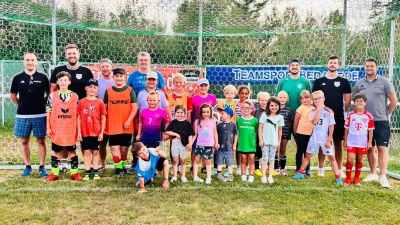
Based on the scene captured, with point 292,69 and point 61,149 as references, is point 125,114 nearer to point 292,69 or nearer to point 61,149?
point 61,149

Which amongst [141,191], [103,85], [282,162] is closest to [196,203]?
[141,191]

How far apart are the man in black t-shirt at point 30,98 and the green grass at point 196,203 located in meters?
0.73

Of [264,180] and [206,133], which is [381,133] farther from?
[206,133]

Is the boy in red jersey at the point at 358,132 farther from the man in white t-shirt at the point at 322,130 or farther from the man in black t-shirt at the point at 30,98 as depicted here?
the man in black t-shirt at the point at 30,98

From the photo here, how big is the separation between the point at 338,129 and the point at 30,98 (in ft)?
14.8

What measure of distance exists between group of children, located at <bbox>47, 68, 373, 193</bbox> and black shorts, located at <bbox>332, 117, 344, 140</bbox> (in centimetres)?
25

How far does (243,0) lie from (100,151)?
4555 millimetres

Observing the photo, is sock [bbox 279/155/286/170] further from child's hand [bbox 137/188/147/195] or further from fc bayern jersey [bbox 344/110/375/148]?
child's hand [bbox 137/188/147/195]

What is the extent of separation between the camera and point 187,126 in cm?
464

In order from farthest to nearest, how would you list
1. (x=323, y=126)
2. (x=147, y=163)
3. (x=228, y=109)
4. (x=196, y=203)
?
(x=228, y=109) < (x=323, y=126) < (x=147, y=163) < (x=196, y=203)

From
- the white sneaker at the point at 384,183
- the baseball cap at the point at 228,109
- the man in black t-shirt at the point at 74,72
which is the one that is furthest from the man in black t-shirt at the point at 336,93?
the man in black t-shirt at the point at 74,72

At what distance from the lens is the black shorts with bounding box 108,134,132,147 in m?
4.86

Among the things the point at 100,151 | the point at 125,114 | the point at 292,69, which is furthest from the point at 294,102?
the point at 100,151

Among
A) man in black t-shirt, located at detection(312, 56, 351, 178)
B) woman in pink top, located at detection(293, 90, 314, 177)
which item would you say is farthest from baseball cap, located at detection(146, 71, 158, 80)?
man in black t-shirt, located at detection(312, 56, 351, 178)
